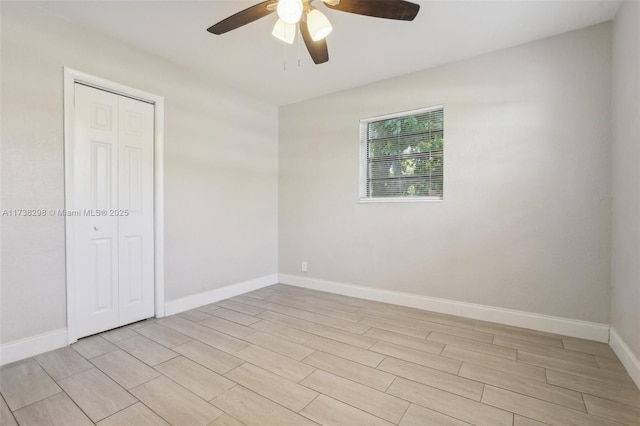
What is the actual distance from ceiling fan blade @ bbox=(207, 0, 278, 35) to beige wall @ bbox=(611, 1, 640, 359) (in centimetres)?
240

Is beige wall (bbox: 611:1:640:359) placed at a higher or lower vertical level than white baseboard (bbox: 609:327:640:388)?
higher

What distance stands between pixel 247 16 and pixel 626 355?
3.43 meters

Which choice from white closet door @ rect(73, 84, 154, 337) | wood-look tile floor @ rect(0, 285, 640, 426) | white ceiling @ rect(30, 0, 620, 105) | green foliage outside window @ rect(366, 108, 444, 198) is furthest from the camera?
green foliage outside window @ rect(366, 108, 444, 198)

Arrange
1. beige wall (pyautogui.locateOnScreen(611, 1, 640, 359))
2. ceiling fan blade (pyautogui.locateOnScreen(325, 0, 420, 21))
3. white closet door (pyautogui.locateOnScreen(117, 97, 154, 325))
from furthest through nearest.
→ white closet door (pyautogui.locateOnScreen(117, 97, 154, 325))
beige wall (pyautogui.locateOnScreen(611, 1, 640, 359))
ceiling fan blade (pyautogui.locateOnScreen(325, 0, 420, 21))

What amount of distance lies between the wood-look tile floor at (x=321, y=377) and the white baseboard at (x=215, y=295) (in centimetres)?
26

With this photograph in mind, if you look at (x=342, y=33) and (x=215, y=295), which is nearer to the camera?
(x=342, y=33)

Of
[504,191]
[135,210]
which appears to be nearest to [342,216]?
[504,191]

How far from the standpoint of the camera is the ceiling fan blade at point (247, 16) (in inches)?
69.7

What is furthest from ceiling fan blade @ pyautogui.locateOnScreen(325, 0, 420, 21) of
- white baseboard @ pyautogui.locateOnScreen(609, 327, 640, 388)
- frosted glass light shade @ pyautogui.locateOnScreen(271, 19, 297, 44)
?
white baseboard @ pyautogui.locateOnScreen(609, 327, 640, 388)

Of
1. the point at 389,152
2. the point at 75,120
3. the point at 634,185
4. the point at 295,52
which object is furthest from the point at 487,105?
the point at 75,120

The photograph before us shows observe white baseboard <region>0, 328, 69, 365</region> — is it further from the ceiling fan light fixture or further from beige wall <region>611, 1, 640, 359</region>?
beige wall <region>611, 1, 640, 359</region>

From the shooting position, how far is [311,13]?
1.80 metres

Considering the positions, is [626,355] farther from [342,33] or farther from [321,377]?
[342,33]

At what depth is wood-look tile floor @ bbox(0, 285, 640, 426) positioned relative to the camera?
156 centimetres
